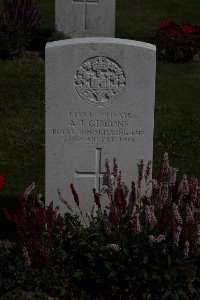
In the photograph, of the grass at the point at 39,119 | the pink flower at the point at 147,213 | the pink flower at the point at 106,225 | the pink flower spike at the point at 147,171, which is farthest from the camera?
the grass at the point at 39,119

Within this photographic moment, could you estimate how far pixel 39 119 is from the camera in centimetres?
1012

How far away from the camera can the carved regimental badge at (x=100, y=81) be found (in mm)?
5934

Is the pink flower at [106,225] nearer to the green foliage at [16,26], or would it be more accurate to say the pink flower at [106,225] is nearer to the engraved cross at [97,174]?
the engraved cross at [97,174]

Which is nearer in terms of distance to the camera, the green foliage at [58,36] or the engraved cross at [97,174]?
the engraved cross at [97,174]

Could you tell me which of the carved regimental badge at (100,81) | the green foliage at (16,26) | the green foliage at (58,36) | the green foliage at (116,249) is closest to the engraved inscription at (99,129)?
→ the carved regimental badge at (100,81)

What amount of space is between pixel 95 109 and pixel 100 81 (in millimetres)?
232

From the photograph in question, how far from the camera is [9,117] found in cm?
1018

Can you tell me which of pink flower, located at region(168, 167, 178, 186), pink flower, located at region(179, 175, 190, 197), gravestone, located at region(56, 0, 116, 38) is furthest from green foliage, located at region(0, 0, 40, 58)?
pink flower, located at region(179, 175, 190, 197)

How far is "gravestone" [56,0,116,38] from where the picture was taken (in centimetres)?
1352

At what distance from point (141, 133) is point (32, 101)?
4.94 metres

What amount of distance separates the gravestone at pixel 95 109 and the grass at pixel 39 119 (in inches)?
63.3

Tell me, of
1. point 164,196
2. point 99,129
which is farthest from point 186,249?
point 99,129

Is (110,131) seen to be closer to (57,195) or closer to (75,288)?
(57,195)

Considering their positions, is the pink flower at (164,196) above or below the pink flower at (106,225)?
above
